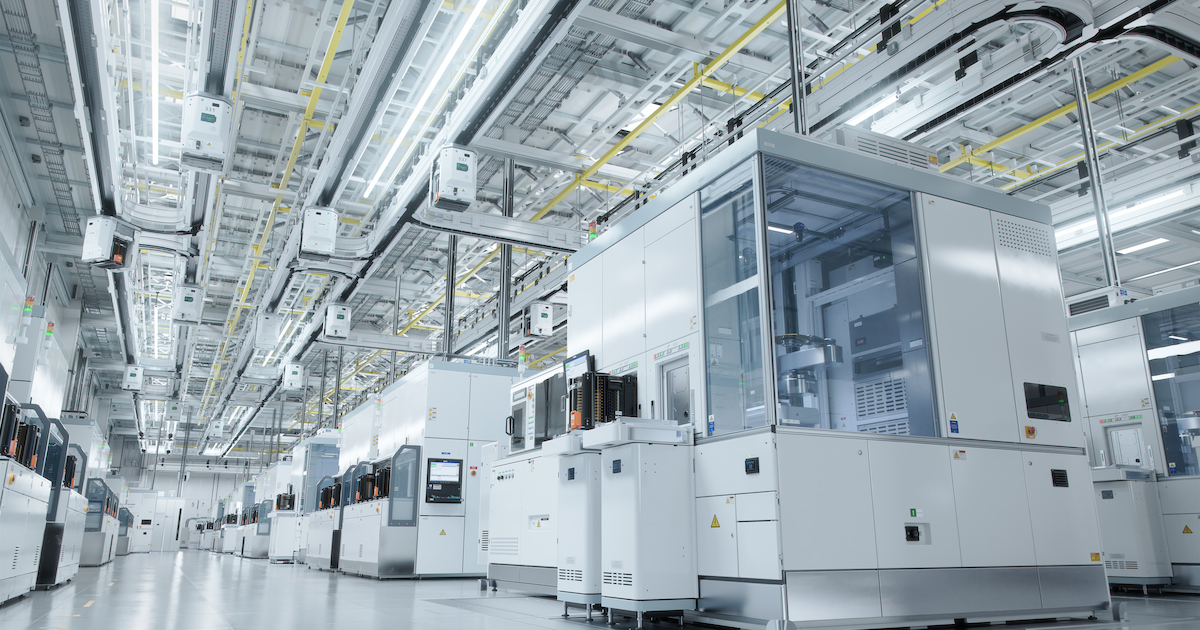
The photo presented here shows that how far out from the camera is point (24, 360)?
11.8 metres

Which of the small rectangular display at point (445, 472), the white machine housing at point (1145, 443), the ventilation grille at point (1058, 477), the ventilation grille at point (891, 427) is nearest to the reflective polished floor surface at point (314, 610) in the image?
the white machine housing at point (1145, 443)

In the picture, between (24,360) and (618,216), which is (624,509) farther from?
(24,360)

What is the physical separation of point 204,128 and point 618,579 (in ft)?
20.3

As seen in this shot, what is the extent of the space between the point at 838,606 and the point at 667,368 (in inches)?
85.6

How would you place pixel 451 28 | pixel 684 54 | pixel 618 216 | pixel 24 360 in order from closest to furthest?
1. pixel 451 28
2. pixel 684 54
3. pixel 24 360
4. pixel 618 216

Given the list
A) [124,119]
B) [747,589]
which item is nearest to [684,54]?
[747,589]

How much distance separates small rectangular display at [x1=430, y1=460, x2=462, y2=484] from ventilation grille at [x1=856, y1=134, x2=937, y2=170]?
7673mm

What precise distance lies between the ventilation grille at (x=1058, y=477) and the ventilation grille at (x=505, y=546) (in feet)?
15.5

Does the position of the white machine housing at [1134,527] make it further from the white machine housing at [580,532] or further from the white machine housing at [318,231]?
the white machine housing at [318,231]

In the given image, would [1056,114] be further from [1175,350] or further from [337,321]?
[337,321]

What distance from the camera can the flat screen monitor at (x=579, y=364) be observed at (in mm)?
6796

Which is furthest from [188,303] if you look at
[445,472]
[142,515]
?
[142,515]

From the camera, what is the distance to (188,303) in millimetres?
13281

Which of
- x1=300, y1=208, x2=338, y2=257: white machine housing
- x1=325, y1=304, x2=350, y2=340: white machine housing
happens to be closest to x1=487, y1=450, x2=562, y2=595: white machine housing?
x1=300, y1=208, x2=338, y2=257: white machine housing
